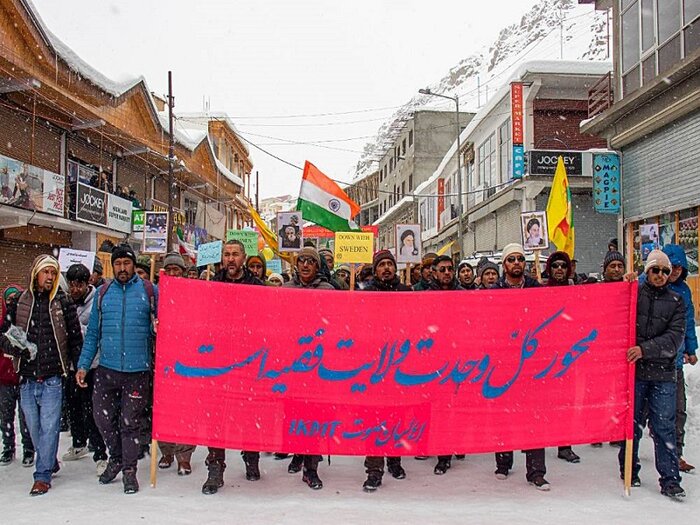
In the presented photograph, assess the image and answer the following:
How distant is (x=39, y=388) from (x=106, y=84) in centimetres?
1793

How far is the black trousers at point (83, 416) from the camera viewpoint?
559cm

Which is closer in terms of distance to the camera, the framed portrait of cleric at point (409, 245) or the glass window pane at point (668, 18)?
the framed portrait of cleric at point (409, 245)

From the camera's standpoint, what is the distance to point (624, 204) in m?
15.4

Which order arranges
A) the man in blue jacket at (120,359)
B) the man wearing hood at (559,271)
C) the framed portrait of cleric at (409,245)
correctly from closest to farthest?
the man in blue jacket at (120,359), the man wearing hood at (559,271), the framed portrait of cleric at (409,245)

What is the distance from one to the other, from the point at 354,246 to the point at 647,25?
1015cm

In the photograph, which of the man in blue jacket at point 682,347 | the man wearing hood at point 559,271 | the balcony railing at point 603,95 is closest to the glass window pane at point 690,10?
the balcony railing at point 603,95

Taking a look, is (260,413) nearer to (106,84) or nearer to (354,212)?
(354,212)

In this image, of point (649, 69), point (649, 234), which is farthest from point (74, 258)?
point (649, 69)

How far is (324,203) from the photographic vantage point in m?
8.73

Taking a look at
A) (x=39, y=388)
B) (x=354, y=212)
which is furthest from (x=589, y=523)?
(x=354, y=212)

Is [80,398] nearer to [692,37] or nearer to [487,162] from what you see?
[692,37]

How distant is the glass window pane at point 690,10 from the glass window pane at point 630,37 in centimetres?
226

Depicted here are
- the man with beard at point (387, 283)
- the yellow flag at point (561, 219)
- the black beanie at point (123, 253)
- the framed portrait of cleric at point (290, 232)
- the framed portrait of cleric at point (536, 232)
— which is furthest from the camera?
the framed portrait of cleric at point (290, 232)

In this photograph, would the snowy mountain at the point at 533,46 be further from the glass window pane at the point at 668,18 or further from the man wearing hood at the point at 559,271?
the man wearing hood at the point at 559,271
